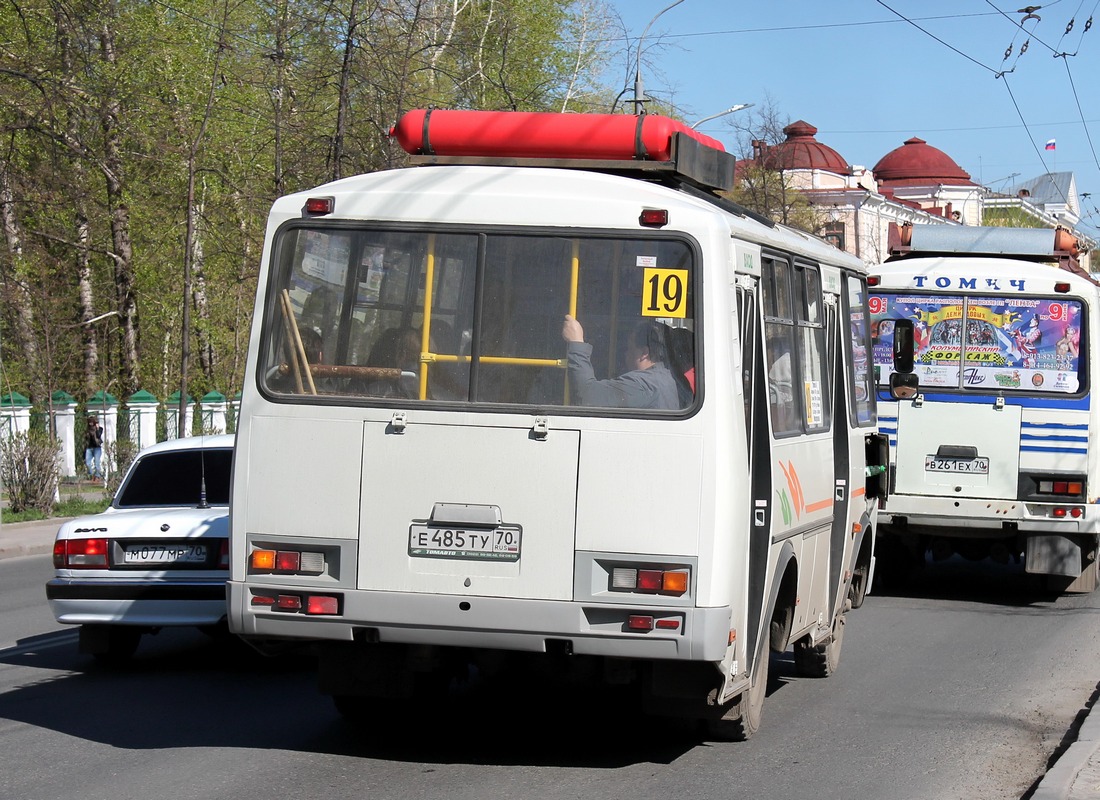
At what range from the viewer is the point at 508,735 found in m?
7.68

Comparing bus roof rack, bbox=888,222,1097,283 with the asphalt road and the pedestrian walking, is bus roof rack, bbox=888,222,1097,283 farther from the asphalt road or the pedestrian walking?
the pedestrian walking

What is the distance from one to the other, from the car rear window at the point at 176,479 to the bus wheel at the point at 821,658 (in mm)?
3835

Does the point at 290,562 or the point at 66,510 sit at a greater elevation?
the point at 290,562

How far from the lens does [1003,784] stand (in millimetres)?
6953

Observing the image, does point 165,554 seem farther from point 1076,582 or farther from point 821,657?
point 1076,582

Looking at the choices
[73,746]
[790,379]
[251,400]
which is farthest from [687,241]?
[73,746]

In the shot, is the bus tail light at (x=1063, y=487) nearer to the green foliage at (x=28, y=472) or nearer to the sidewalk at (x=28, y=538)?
the sidewalk at (x=28, y=538)

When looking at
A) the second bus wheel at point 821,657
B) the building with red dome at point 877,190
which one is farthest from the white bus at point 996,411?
the building with red dome at point 877,190

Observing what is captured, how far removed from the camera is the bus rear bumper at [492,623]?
6273mm

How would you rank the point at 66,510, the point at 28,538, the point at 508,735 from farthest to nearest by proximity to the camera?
the point at 66,510, the point at 28,538, the point at 508,735

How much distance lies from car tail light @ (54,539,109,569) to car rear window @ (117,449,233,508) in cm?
83

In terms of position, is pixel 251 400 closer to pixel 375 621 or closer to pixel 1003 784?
pixel 375 621

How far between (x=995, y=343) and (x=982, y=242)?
1639mm

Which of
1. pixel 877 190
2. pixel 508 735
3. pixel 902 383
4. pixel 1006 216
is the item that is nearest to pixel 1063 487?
pixel 902 383
